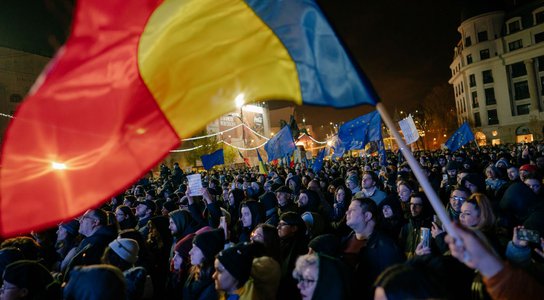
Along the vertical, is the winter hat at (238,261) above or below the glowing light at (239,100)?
below

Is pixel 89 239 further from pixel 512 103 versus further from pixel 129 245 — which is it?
pixel 512 103

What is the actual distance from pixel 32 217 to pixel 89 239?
2.87 m

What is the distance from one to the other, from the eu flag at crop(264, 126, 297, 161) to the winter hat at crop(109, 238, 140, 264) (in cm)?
1041

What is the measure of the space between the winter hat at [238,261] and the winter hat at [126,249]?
1309 mm

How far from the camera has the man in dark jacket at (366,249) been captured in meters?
3.48

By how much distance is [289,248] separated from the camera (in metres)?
4.35

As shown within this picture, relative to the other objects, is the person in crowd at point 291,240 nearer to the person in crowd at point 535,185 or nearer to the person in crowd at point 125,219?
the person in crowd at point 125,219

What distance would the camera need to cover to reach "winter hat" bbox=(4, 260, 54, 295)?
10.1 feet

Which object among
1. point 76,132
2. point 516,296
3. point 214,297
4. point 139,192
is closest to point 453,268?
point 516,296

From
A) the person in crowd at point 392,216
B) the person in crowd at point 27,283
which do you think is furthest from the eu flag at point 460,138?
the person in crowd at point 27,283

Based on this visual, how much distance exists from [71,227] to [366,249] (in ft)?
15.5

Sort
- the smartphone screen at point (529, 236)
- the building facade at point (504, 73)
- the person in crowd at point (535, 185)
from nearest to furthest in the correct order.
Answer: the smartphone screen at point (529, 236) < the person in crowd at point (535, 185) < the building facade at point (504, 73)

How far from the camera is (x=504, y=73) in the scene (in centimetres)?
6450

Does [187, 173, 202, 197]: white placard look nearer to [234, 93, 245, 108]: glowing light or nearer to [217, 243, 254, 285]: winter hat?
[217, 243, 254, 285]: winter hat
